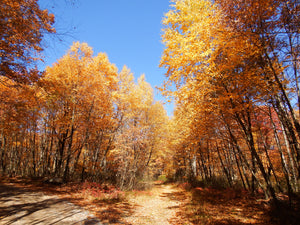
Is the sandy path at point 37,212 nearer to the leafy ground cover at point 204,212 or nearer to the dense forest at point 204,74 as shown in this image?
the leafy ground cover at point 204,212

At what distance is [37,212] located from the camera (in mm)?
5859

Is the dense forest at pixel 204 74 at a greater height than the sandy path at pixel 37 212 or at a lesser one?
greater

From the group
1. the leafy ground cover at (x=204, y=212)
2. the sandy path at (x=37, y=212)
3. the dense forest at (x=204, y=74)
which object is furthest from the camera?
the leafy ground cover at (x=204, y=212)

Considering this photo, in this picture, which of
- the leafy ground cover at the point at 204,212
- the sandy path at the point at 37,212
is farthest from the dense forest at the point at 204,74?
the sandy path at the point at 37,212

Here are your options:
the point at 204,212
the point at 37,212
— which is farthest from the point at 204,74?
the point at 37,212

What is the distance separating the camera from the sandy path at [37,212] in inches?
203

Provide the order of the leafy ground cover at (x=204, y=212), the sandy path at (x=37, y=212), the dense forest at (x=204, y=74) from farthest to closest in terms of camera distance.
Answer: the leafy ground cover at (x=204, y=212), the sandy path at (x=37, y=212), the dense forest at (x=204, y=74)

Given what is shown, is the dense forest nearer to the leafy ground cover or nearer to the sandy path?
the leafy ground cover

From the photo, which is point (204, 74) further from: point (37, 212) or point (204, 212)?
point (37, 212)

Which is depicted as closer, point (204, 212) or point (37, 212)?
point (37, 212)

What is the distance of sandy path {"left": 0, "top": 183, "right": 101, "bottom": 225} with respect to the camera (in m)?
5.16

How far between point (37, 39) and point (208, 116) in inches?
291

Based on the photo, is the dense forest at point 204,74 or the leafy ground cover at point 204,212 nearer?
the dense forest at point 204,74

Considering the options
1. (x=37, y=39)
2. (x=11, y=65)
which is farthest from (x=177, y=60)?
(x=11, y=65)
